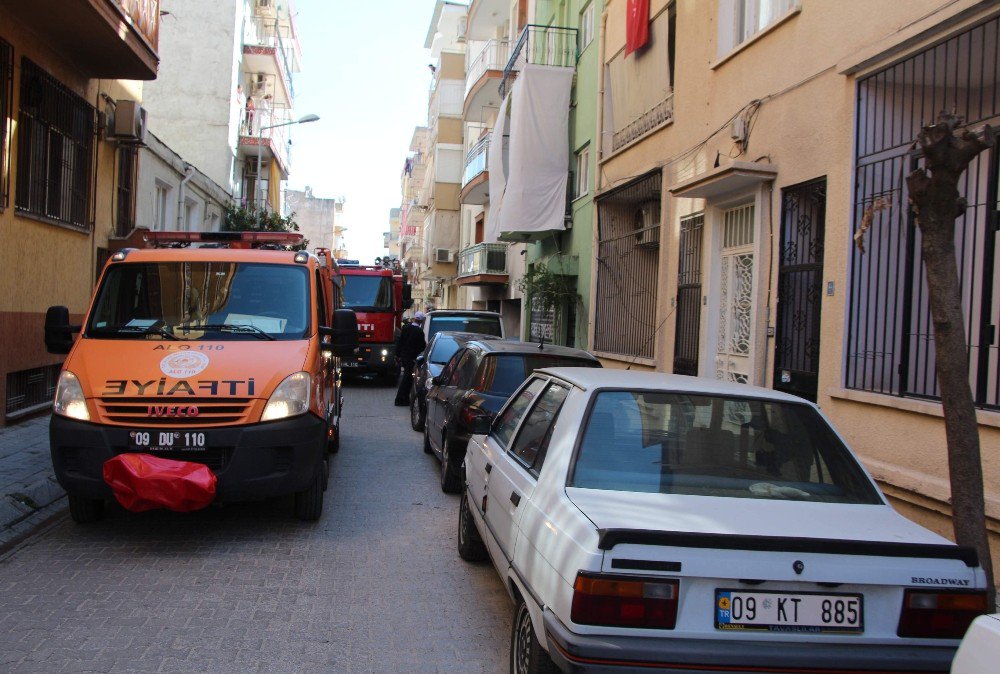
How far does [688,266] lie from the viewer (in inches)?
467

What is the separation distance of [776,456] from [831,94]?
5.49 metres

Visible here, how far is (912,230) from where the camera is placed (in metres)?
6.90

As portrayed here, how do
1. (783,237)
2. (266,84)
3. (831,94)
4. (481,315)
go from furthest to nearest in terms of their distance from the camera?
(266,84) < (481,315) < (783,237) < (831,94)

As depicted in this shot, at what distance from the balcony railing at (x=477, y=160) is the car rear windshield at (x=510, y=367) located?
18680 mm

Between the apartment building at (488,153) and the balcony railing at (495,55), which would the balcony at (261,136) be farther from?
the balcony railing at (495,55)

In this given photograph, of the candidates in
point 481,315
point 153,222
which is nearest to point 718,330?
point 481,315

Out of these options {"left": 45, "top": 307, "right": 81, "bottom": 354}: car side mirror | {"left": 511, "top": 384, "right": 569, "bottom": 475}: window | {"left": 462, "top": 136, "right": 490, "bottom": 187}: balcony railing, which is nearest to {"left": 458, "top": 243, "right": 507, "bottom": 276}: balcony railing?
{"left": 462, "top": 136, "right": 490, "bottom": 187}: balcony railing

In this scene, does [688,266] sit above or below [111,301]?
above

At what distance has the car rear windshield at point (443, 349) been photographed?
13.3 metres

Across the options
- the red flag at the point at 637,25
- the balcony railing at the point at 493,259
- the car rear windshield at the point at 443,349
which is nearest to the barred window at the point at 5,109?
the car rear windshield at the point at 443,349

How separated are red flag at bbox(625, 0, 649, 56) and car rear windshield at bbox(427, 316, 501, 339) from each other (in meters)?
6.46

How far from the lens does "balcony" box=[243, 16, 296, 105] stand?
28844 millimetres

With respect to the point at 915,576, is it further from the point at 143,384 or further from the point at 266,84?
the point at 266,84

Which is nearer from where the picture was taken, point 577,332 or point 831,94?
point 831,94
